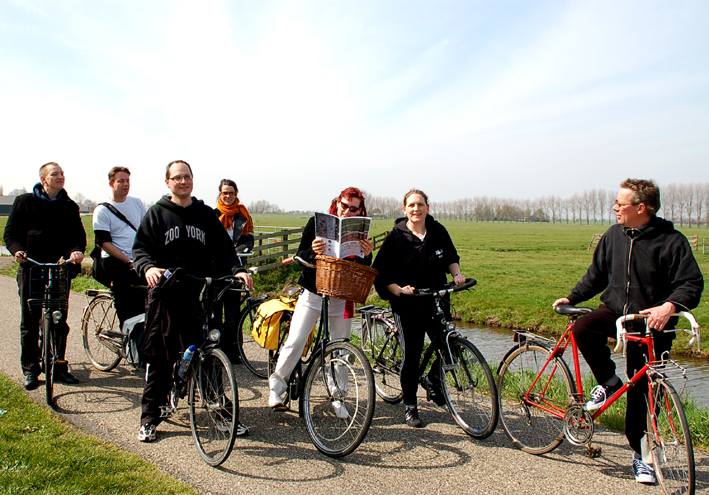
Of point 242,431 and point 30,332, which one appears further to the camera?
point 30,332

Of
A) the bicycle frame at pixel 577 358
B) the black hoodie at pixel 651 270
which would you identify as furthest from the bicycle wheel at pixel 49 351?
the black hoodie at pixel 651 270

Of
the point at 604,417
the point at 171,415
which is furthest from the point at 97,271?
the point at 604,417

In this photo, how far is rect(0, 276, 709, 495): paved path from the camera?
3.23 m

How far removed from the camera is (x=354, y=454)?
3723mm

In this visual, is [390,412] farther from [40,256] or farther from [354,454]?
[40,256]

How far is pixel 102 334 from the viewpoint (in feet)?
18.8

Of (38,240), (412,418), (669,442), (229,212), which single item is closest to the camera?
(669,442)

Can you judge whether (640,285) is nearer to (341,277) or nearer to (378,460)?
(341,277)

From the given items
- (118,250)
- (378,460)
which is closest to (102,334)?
(118,250)

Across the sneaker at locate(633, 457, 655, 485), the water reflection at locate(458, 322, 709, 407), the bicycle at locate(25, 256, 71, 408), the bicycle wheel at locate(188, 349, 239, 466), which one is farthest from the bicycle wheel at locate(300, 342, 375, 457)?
the bicycle at locate(25, 256, 71, 408)

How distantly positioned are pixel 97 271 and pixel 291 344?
271 cm

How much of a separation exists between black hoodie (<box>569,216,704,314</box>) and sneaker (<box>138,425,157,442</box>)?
135 inches

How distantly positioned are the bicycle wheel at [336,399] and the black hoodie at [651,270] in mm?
1801

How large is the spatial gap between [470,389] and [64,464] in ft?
9.48
